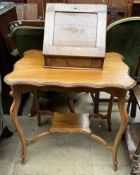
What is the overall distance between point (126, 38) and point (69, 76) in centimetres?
75

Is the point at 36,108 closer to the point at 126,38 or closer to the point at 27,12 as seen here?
the point at 126,38

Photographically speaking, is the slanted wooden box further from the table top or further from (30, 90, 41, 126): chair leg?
(30, 90, 41, 126): chair leg

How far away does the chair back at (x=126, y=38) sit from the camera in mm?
1957

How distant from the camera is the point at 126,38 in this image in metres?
2.03

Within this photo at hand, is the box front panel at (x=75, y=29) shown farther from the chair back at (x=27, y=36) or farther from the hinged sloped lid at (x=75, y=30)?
the chair back at (x=27, y=36)

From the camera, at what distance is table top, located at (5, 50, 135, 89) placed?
4.75ft

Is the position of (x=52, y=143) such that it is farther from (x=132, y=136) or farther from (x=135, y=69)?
(x=135, y=69)

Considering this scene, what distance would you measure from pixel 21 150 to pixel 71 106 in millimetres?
648

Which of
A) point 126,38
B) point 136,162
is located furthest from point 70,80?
point 126,38

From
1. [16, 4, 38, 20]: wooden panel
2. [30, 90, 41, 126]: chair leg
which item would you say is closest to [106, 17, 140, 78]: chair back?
[30, 90, 41, 126]: chair leg

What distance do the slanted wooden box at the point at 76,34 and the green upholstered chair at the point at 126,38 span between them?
420 mm

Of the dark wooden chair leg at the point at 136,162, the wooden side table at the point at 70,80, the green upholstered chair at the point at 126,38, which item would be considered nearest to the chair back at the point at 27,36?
the wooden side table at the point at 70,80

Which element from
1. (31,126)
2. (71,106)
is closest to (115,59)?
(71,106)

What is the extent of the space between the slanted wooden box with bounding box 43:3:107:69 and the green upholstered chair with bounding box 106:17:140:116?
0.42 metres
